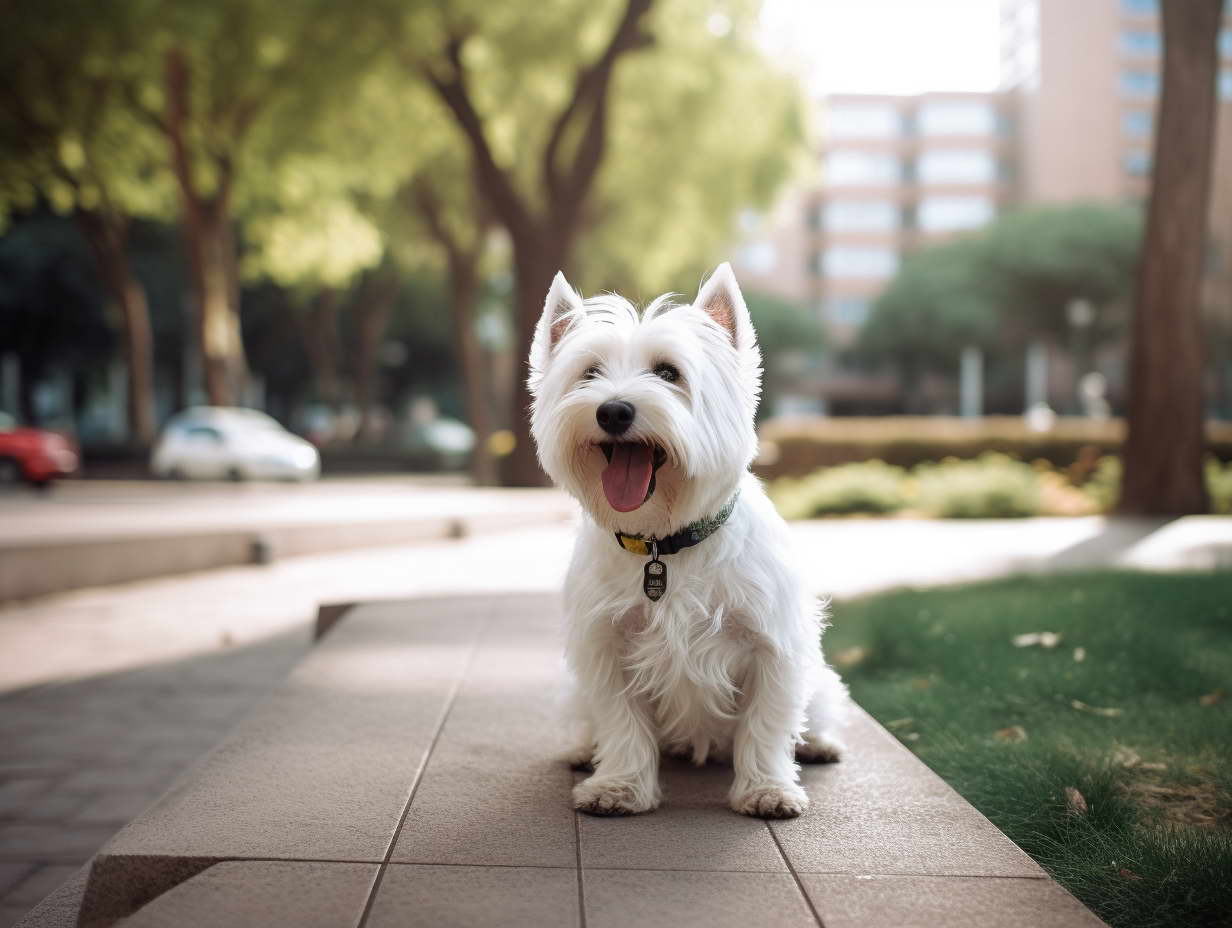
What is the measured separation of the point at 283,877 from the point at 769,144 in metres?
24.5

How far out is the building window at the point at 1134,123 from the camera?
69.7m

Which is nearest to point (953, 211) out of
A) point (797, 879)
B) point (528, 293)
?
point (528, 293)

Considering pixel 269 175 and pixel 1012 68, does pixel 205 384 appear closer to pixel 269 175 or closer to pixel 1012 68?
pixel 269 175

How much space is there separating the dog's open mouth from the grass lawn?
5.08 feet

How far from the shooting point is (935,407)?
7388cm

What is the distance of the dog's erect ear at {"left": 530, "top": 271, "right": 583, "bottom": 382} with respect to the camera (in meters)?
3.57

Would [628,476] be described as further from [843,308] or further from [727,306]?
[843,308]

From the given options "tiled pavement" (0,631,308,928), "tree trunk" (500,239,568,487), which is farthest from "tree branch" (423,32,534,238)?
"tiled pavement" (0,631,308,928)

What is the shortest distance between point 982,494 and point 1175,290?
362cm

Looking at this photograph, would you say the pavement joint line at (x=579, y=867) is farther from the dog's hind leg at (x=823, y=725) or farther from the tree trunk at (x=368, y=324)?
the tree trunk at (x=368, y=324)

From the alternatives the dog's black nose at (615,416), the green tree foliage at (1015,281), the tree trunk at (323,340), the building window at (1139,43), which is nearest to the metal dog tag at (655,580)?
the dog's black nose at (615,416)

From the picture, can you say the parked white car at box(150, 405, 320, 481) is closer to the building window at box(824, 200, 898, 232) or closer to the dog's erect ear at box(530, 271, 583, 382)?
the dog's erect ear at box(530, 271, 583, 382)

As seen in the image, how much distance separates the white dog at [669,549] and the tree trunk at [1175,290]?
11.7 m

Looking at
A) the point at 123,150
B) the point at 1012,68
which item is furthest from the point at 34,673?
the point at 1012,68
